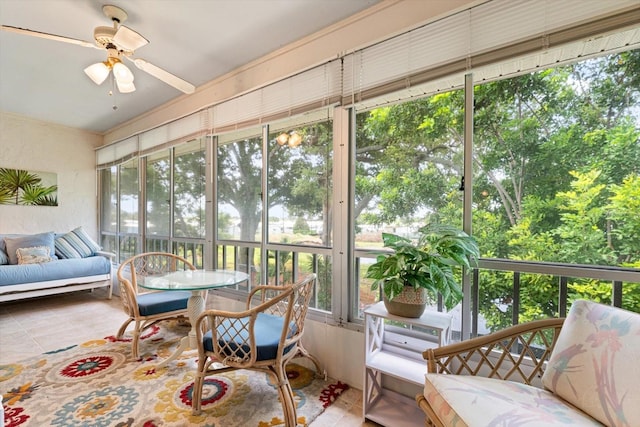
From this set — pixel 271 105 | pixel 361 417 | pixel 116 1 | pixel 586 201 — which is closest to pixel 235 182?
pixel 271 105

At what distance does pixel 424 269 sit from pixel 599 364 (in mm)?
692

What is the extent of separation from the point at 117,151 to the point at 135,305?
3.18 meters

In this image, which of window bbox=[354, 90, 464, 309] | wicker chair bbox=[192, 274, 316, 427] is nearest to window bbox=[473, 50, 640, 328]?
window bbox=[354, 90, 464, 309]

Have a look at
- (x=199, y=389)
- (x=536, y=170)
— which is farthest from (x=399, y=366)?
(x=536, y=170)

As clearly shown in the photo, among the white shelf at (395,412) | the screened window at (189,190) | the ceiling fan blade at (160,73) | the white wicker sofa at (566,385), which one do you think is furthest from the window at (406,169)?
the screened window at (189,190)

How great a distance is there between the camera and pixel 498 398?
3.57 feet

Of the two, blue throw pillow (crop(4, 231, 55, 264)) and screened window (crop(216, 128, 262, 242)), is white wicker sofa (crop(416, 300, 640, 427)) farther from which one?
blue throw pillow (crop(4, 231, 55, 264))

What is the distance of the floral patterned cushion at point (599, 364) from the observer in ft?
3.10

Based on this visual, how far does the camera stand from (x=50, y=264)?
362 centimetres

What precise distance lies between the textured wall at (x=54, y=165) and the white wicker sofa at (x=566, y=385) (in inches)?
222

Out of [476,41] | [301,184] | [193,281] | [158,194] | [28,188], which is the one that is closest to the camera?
[476,41]

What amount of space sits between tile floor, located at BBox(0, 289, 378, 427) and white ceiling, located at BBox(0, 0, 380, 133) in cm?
258

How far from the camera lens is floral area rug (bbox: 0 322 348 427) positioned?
1.62 m

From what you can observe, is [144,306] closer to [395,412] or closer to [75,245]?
[395,412]
